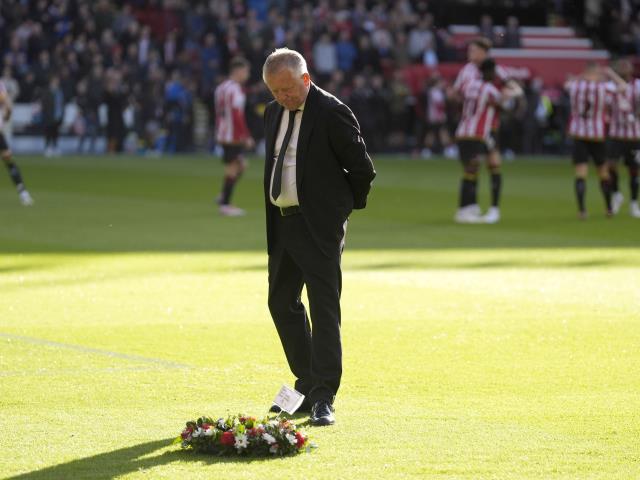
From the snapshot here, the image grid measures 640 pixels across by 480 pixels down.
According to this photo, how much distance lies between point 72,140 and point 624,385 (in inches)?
1292

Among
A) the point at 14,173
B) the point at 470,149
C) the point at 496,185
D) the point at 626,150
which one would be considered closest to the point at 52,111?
the point at 14,173

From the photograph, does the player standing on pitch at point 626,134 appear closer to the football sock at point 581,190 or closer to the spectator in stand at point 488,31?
the football sock at point 581,190

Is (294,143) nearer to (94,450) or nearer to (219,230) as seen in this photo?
(94,450)

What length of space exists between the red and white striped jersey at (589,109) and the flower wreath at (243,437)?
47.6 feet

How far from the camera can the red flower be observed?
6.79m

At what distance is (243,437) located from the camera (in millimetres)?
6781

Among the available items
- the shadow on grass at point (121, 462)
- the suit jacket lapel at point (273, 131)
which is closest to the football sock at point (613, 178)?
the suit jacket lapel at point (273, 131)

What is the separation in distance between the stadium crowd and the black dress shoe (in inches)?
1201

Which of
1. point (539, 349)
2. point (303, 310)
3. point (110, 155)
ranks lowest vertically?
point (110, 155)

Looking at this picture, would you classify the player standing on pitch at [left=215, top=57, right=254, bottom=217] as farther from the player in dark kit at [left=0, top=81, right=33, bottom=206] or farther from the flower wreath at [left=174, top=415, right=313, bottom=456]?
the flower wreath at [left=174, top=415, right=313, bottom=456]

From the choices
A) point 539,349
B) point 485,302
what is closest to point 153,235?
Answer: point 485,302

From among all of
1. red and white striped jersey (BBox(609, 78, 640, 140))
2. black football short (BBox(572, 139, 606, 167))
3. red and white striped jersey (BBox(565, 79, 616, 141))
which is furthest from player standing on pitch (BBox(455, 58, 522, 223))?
red and white striped jersey (BBox(609, 78, 640, 140))

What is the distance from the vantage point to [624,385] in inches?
342

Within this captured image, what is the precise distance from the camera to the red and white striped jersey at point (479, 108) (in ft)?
67.3
